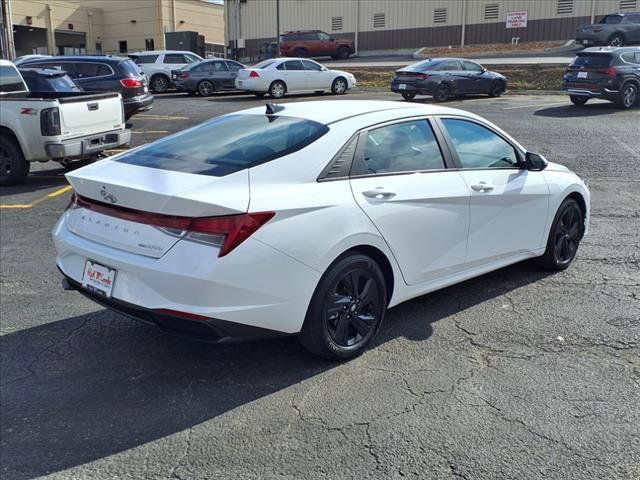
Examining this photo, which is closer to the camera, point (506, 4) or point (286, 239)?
point (286, 239)

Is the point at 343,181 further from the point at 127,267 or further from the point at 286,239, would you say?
the point at 127,267

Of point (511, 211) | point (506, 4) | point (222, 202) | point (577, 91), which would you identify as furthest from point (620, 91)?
point (506, 4)

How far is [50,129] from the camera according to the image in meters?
9.76

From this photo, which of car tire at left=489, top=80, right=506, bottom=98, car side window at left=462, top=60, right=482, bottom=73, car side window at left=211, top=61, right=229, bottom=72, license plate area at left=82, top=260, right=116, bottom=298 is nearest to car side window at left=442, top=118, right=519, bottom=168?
license plate area at left=82, top=260, right=116, bottom=298

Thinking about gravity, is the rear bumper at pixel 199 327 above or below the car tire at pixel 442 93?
below

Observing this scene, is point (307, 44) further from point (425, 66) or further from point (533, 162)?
point (533, 162)

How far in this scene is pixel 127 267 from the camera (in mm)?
3695

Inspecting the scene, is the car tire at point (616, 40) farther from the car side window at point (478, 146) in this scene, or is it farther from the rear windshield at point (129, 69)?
the car side window at point (478, 146)

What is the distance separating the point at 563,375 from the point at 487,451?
105 cm

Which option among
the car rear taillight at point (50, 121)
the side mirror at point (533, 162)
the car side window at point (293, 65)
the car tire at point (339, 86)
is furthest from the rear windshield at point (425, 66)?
the side mirror at point (533, 162)

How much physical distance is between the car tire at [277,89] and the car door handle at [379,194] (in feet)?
65.4

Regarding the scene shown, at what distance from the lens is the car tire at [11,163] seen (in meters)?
10.1

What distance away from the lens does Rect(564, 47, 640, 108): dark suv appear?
17.5m

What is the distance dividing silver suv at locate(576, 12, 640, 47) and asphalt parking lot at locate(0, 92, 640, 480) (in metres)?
28.6
